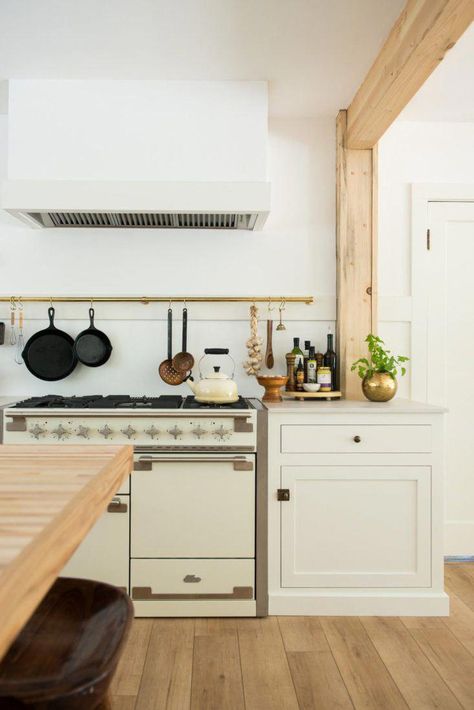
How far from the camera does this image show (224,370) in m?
3.12

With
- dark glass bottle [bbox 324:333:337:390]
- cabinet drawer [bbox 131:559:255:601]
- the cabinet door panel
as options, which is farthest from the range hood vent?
cabinet drawer [bbox 131:559:255:601]

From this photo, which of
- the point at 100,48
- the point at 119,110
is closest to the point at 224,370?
the point at 119,110

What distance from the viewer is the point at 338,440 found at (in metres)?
2.52

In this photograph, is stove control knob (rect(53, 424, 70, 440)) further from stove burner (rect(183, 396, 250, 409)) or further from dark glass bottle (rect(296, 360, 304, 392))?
dark glass bottle (rect(296, 360, 304, 392))

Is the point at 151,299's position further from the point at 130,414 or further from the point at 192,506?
the point at 192,506

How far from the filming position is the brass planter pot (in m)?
2.72

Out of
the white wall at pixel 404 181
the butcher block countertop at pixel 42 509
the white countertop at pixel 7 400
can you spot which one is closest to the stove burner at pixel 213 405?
the white countertop at pixel 7 400

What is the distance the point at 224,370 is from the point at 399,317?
996mm

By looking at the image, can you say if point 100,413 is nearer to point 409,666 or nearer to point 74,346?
point 74,346

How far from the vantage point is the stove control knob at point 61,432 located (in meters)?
2.49

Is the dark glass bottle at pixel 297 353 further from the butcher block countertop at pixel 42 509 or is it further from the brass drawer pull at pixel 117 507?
the butcher block countertop at pixel 42 509

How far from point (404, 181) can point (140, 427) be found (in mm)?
1980

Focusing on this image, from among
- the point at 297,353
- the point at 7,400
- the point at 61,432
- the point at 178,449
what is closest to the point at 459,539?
the point at 297,353

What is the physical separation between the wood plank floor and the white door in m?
0.80
